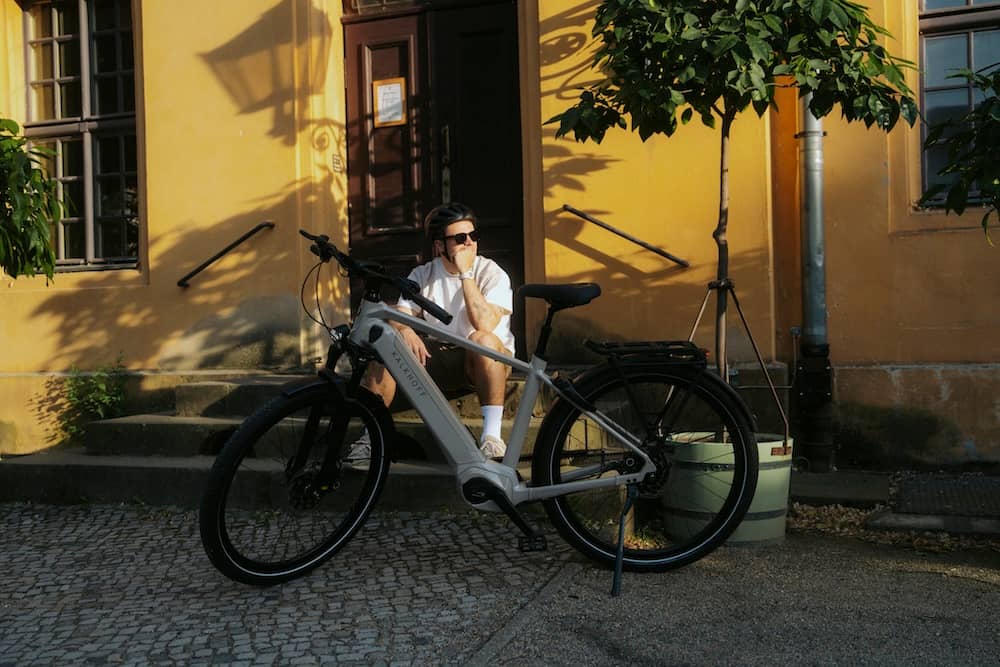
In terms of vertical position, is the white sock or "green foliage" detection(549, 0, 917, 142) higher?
"green foliage" detection(549, 0, 917, 142)

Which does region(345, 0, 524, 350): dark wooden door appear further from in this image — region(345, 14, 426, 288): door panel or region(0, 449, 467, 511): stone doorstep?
region(0, 449, 467, 511): stone doorstep

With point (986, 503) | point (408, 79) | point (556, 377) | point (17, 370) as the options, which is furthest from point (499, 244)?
point (17, 370)

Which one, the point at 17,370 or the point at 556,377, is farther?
the point at 17,370

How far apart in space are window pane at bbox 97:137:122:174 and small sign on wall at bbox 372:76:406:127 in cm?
218

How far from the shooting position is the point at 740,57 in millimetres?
3539

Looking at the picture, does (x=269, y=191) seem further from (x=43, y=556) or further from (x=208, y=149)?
(x=43, y=556)

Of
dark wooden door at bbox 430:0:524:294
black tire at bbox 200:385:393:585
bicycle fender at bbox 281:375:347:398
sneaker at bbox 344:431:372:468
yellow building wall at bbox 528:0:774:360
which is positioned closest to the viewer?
black tire at bbox 200:385:393:585

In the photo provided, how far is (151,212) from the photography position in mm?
6559

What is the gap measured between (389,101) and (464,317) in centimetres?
244

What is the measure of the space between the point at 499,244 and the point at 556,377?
264 cm

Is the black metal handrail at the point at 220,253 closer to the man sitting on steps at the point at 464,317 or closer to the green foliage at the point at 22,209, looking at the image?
the green foliage at the point at 22,209

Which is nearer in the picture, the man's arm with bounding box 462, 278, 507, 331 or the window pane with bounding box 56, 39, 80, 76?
the man's arm with bounding box 462, 278, 507, 331

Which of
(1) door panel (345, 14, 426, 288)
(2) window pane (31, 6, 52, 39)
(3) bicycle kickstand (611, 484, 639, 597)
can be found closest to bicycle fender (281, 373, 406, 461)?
(3) bicycle kickstand (611, 484, 639, 597)

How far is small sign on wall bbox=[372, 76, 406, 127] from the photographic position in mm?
6430
